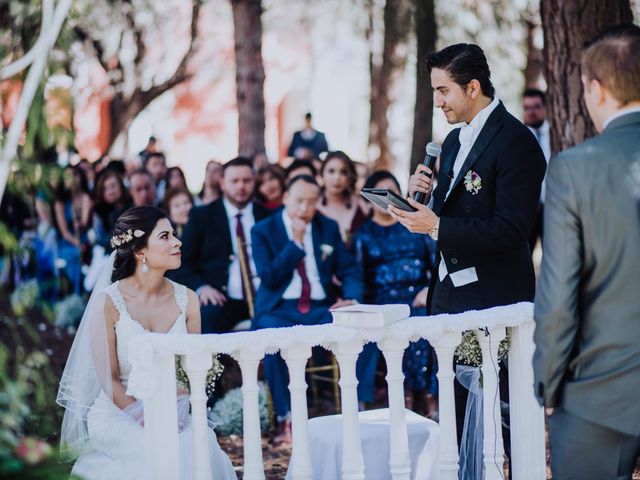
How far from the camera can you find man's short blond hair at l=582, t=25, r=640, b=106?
314 centimetres

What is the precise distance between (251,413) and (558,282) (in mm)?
1334

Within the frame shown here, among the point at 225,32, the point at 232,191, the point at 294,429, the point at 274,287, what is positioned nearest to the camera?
the point at 294,429

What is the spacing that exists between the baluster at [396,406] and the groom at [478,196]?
0.58m

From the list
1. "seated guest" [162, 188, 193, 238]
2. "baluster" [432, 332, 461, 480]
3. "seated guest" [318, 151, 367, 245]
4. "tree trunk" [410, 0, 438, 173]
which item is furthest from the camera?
"tree trunk" [410, 0, 438, 173]

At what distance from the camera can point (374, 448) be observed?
4.58m

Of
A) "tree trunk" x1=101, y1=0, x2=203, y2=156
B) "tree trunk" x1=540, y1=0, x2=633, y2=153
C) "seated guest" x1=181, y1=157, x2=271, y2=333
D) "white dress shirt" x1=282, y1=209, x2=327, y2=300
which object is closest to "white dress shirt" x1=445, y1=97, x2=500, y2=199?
"tree trunk" x1=540, y1=0, x2=633, y2=153

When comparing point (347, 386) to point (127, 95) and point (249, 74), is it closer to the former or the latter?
point (249, 74)

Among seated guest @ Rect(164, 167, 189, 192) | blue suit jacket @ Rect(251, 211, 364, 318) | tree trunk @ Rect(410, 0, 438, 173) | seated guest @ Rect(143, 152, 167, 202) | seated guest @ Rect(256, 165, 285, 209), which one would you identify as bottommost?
blue suit jacket @ Rect(251, 211, 364, 318)

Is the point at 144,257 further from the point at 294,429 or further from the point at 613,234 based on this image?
the point at 613,234

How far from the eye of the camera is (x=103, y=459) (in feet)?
15.4

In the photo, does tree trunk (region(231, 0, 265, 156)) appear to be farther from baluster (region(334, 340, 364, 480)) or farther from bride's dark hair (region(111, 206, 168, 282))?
baluster (region(334, 340, 364, 480))

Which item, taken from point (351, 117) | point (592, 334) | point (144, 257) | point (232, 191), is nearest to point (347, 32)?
point (351, 117)

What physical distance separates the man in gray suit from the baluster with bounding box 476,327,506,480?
1.01 metres

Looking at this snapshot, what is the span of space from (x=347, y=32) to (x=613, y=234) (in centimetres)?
2718
